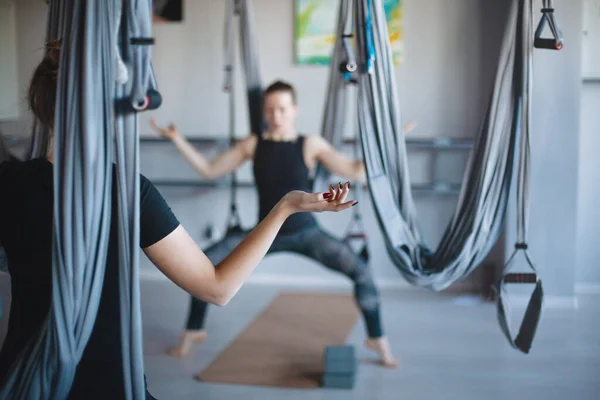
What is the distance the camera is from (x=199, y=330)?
8.10 ft

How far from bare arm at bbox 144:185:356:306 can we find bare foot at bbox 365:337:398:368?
139cm

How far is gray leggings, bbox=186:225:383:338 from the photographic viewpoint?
228cm

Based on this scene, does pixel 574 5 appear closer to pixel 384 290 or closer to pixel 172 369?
pixel 172 369

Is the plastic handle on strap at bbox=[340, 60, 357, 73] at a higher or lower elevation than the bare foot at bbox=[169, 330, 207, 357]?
higher

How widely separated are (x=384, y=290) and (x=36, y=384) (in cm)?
228

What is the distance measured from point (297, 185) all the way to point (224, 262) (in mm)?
1275

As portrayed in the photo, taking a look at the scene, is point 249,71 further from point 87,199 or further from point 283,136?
point 87,199

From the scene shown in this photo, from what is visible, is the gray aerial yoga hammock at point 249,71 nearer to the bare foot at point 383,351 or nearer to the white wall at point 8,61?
the bare foot at point 383,351

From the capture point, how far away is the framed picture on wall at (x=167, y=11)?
9.85 ft

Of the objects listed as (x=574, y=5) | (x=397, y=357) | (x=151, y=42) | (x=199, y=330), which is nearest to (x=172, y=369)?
(x=199, y=330)

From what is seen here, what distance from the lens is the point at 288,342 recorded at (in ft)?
8.71

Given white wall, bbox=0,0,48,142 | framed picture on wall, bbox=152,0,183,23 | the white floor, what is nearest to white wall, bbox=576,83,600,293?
the white floor

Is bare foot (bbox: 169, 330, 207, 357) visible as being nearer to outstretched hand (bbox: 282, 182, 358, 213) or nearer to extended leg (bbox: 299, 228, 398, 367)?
extended leg (bbox: 299, 228, 398, 367)

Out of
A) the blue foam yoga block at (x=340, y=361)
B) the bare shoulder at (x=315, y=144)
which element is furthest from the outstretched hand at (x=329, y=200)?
the bare shoulder at (x=315, y=144)
